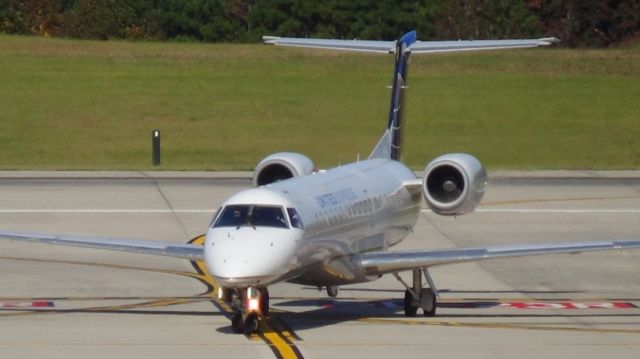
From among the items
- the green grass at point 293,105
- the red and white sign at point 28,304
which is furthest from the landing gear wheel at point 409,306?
the green grass at point 293,105

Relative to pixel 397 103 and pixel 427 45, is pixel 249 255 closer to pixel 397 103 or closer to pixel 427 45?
pixel 427 45

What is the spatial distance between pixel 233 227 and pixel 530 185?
24.0 meters

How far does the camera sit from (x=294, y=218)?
70.6 ft

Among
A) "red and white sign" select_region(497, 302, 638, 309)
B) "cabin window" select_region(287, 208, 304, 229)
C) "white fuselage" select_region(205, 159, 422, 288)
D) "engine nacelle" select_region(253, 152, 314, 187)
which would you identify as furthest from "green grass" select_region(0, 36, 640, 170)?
"cabin window" select_region(287, 208, 304, 229)

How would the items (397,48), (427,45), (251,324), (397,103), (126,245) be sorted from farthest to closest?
1. (397,103)
2. (397,48)
3. (427,45)
4. (126,245)
5. (251,324)

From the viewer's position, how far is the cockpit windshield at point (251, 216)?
21.2 meters

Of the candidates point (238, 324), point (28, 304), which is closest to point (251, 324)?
point (238, 324)

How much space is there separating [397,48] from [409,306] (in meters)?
6.68

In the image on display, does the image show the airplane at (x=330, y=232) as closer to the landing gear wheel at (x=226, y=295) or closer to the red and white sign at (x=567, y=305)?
the landing gear wheel at (x=226, y=295)

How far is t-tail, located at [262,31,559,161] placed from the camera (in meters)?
27.0

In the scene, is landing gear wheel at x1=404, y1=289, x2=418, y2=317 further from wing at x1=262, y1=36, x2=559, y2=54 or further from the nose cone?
wing at x1=262, y1=36, x2=559, y2=54

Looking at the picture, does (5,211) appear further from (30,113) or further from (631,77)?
(631,77)

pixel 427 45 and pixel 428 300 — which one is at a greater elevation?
pixel 427 45

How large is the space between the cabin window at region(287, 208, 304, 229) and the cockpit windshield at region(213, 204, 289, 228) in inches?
5.0
